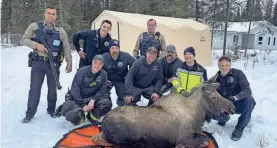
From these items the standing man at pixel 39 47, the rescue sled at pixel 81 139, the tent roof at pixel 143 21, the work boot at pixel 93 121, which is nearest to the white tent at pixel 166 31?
the tent roof at pixel 143 21

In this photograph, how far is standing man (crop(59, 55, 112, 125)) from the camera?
4.76 meters

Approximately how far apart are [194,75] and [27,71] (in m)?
6.83

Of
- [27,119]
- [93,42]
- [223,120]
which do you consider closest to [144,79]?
[93,42]

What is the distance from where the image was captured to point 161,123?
12.2ft

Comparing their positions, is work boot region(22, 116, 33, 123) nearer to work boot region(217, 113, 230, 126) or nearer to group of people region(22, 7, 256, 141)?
group of people region(22, 7, 256, 141)

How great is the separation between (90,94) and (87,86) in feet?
0.51

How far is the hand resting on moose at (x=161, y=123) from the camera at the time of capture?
12.0 feet

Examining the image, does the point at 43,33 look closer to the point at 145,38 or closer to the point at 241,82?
the point at 145,38

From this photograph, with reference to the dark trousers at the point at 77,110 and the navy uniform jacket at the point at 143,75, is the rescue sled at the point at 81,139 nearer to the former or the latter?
the dark trousers at the point at 77,110

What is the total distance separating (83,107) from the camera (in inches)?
189

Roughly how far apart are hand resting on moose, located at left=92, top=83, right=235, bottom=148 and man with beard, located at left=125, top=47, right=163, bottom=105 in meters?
1.28

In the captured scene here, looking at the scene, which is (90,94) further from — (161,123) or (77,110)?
(161,123)

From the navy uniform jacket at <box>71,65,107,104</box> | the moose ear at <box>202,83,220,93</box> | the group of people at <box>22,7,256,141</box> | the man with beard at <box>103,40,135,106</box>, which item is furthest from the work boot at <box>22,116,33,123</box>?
the moose ear at <box>202,83,220,93</box>

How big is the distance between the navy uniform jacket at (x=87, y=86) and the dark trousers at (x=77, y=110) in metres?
0.12
